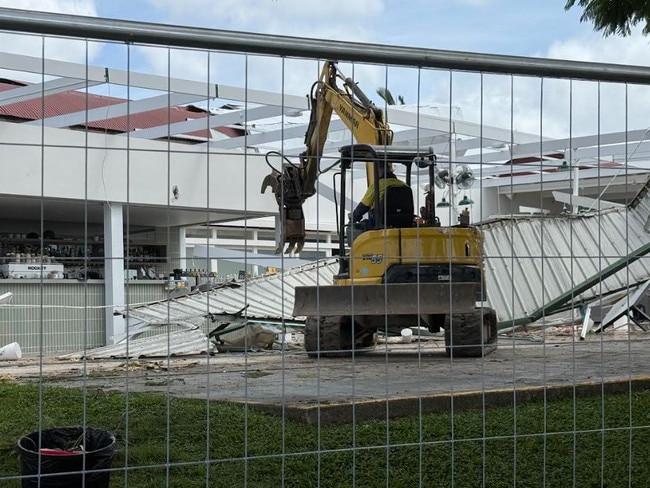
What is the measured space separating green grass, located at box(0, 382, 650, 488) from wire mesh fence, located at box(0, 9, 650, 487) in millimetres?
22

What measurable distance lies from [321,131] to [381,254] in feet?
18.9

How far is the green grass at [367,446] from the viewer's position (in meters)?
4.62

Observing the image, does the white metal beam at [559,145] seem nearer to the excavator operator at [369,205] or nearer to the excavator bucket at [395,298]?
the excavator operator at [369,205]

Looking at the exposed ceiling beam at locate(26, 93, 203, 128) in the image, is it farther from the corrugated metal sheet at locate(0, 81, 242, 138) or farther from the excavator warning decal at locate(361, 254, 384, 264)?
the excavator warning decal at locate(361, 254, 384, 264)

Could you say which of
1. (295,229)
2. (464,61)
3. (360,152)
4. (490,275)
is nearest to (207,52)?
(464,61)

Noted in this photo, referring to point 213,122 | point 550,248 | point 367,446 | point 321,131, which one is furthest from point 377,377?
point 213,122

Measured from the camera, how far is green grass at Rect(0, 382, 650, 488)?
4621 mm

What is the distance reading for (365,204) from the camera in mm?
11281

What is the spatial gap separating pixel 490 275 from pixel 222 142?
276 inches

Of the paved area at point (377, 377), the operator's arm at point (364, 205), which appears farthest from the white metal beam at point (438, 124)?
the paved area at point (377, 377)

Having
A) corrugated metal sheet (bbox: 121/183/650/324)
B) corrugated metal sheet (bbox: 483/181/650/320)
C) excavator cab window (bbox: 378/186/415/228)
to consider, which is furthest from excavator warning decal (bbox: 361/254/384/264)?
corrugated metal sheet (bbox: 483/181/650/320)

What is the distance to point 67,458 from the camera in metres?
4.07

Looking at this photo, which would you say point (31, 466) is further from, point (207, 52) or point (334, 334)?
point (334, 334)

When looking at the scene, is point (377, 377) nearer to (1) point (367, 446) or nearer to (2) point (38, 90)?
(1) point (367, 446)
